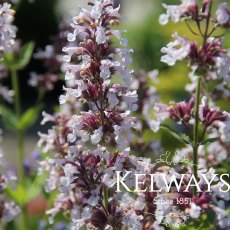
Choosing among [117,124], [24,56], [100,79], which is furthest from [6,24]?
[24,56]

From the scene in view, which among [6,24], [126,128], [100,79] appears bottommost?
[126,128]

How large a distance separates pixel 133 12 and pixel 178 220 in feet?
50.0

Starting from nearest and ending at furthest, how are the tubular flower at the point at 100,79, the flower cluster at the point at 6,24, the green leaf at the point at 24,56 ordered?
the tubular flower at the point at 100,79, the flower cluster at the point at 6,24, the green leaf at the point at 24,56

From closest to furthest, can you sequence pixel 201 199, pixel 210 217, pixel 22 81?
1. pixel 201 199
2. pixel 210 217
3. pixel 22 81

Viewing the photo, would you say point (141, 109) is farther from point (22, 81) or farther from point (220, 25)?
point (22, 81)

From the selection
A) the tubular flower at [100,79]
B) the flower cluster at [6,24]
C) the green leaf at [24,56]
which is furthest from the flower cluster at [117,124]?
the green leaf at [24,56]

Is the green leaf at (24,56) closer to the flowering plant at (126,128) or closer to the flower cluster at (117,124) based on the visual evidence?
the flowering plant at (126,128)

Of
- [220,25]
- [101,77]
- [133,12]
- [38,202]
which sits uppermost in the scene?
[220,25]

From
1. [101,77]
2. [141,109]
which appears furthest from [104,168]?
[141,109]

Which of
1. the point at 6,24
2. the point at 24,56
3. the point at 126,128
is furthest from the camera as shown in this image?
the point at 24,56

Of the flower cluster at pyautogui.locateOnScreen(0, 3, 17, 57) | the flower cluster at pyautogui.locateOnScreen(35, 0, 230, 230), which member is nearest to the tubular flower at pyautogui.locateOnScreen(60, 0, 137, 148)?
the flower cluster at pyautogui.locateOnScreen(35, 0, 230, 230)

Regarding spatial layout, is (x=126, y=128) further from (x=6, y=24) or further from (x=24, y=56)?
(x=24, y=56)

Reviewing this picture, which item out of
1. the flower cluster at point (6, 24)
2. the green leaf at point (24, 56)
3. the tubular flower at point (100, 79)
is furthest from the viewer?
the green leaf at point (24, 56)

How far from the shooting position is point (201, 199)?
2.57 metres
